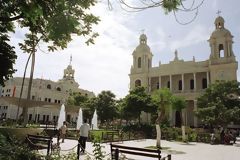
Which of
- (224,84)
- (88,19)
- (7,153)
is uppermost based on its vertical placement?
(224,84)

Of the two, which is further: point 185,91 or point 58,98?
point 58,98

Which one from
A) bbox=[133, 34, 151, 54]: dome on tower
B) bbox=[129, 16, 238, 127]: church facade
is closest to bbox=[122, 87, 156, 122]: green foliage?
bbox=[129, 16, 238, 127]: church facade

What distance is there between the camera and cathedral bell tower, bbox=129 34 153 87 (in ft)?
172

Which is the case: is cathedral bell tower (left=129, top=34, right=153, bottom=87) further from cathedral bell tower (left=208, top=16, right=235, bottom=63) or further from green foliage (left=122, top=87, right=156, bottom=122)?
green foliage (left=122, top=87, right=156, bottom=122)

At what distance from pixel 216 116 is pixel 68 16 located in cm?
2590

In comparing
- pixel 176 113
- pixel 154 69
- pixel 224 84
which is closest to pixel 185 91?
pixel 176 113

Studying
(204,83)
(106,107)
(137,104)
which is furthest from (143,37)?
(137,104)

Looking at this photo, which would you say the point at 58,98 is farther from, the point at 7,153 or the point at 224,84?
the point at 7,153

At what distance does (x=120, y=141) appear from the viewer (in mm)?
21625

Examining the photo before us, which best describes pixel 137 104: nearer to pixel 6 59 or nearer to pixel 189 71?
pixel 189 71

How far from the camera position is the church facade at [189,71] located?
1761 inches

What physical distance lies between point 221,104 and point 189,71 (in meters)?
19.6

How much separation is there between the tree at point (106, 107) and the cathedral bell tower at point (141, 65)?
10.4 m

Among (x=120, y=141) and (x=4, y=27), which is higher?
(x=4, y=27)
